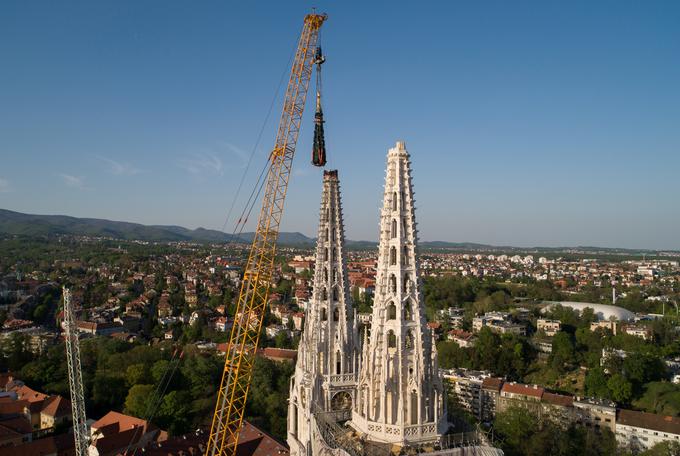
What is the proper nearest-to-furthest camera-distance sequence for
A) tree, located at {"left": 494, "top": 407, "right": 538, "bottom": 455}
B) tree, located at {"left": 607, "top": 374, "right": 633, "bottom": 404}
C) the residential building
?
1. tree, located at {"left": 494, "top": 407, "right": 538, "bottom": 455}
2. tree, located at {"left": 607, "top": 374, "right": 633, "bottom": 404}
3. the residential building

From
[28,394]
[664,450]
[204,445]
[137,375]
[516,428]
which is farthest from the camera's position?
[137,375]

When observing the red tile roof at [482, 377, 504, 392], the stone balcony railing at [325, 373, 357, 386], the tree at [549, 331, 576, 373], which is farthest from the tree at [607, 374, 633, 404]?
the stone balcony railing at [325, 373, 357, 386]

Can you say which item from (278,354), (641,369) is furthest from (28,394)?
(641,369)

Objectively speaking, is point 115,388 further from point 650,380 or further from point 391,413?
point 650,380

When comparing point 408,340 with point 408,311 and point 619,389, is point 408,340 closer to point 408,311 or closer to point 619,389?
point 408,311

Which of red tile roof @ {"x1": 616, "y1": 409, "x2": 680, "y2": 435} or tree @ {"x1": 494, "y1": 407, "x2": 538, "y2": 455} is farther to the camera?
red tile roof @ {"x1": 616, "y1": 409, "x2": 680, "y2": 435}

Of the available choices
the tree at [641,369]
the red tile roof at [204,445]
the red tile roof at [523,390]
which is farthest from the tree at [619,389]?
the red tile roof at [204,445]

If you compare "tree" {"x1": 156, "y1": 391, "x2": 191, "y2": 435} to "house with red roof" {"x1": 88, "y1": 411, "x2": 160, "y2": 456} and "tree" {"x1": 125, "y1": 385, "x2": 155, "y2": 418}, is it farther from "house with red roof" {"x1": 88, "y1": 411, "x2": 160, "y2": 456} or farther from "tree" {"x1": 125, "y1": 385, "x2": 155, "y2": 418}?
"house with red roof" {"x1": 88, "y1": 411, "x2": 160, "y2": 456}
